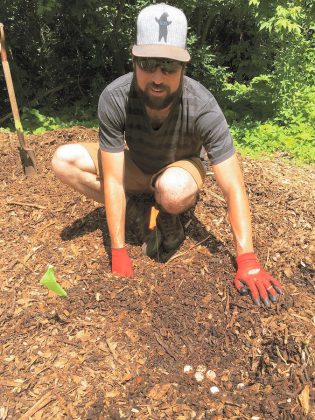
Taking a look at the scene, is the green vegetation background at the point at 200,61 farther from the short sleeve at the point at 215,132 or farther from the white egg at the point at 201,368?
the white egg at the point at 201,368

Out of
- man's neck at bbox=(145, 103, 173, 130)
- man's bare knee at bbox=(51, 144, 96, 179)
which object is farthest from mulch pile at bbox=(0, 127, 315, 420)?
man's neck at bbox=(145, 103, 173, 130)

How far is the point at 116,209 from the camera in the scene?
2.62m

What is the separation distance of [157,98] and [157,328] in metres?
1.24

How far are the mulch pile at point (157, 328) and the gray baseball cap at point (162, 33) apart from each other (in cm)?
126

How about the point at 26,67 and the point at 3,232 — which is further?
the point at 26,67

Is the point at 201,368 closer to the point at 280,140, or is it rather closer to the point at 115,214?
the point at 115,214

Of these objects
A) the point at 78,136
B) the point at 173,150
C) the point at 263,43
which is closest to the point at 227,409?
the point at 173,150

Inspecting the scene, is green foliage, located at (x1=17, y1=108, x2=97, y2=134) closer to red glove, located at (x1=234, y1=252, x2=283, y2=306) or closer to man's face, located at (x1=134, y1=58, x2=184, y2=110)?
man's face, located at (x1=134, y1=58, x2=184, y2=110)

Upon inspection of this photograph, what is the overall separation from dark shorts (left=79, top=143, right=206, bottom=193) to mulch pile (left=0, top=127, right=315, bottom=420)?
0.37 meters

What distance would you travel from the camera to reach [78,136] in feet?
15.0

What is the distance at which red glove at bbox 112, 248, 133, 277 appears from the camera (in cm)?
258

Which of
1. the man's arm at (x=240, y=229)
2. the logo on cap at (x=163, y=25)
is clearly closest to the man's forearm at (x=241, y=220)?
the man's arm at (x=240, y=229)

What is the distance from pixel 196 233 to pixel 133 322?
0.91 m

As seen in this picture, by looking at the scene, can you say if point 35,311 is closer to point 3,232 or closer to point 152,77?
point 3,232
